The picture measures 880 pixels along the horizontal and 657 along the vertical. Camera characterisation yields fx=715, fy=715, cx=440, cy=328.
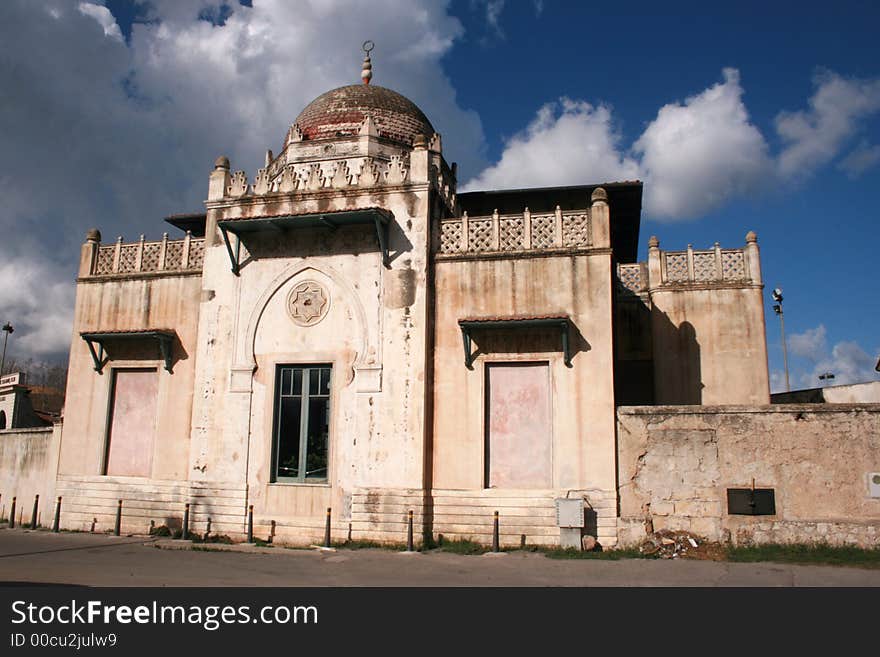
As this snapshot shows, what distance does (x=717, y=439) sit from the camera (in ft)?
45.5

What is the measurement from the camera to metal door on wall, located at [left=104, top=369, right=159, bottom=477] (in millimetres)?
17219

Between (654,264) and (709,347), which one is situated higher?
(654,264)

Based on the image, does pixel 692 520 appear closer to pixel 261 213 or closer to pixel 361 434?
pixel 361 434

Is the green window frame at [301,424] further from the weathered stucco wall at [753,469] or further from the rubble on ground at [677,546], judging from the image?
the rubble on ground at [677,546]

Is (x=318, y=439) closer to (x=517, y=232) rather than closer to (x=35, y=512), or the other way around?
(x=517, y=232)

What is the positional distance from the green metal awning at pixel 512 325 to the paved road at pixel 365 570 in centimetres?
408

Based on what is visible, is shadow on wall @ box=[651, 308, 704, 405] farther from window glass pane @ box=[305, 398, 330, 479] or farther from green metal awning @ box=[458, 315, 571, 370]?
window glass pane @ box=[305, 398, 330, 479]

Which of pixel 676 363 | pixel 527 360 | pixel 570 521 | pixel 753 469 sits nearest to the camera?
pixel 753 469

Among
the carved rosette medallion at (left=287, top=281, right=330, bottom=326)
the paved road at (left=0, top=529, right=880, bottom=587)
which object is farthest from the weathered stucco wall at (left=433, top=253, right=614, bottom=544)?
the carved rosette medallion at (left=287, top=281, right=330, bottom=326)

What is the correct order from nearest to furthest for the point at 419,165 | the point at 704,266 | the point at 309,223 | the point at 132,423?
the point at 309,223
the point at 419,165
the point at 132,423
the point at 704,266

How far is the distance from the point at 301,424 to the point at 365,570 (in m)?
4.61

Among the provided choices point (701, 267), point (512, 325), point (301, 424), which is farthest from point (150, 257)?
point (701, 267)

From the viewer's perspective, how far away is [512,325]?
14758mm
